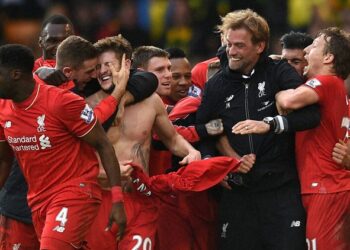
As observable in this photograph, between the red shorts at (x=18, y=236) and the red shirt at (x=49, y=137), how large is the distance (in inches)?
35.8

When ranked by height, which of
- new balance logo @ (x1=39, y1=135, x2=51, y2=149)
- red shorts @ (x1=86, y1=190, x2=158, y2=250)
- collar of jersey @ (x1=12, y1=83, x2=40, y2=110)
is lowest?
red shorts @ (x1=86, y1=190, x2=158, y2=250)

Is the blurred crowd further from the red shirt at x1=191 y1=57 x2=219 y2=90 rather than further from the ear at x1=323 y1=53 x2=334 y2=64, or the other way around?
the ear at x1=323 y1=53 x2=334 y2=64

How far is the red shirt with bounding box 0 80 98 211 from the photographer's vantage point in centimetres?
790

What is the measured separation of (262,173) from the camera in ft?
28.8

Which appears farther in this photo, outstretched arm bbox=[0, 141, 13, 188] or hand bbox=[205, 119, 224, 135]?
hand bbox=[205, 119, 224, 135]

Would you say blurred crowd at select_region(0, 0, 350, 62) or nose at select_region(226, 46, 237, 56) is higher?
nose at select_region(226, 46, 237, 56)

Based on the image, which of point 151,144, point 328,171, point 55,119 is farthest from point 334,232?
point 55,119

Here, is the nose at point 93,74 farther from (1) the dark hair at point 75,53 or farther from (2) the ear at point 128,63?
(2) the ear at point 128,63

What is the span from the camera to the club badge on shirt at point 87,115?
7.90 metres

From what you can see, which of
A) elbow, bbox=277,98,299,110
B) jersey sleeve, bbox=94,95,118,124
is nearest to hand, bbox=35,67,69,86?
jersey sleeve, bbox=94,95,118,124

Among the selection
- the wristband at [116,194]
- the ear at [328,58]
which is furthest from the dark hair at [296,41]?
the wristband at [116,194]

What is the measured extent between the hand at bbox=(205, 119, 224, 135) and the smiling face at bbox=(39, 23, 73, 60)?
1.71 m

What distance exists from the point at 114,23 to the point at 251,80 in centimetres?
817

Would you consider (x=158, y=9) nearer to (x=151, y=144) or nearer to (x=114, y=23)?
(x=114, y=23)
